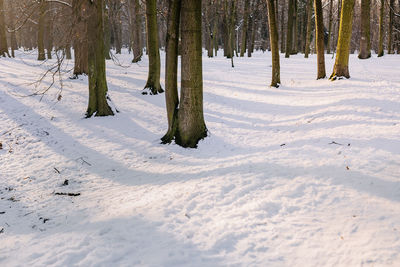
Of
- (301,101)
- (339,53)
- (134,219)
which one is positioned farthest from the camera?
(339,53)

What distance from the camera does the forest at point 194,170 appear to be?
3361 mm

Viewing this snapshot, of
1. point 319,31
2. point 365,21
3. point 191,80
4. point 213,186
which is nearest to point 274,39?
point 319,31

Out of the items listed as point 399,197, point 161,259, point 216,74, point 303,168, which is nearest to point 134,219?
point 161,259

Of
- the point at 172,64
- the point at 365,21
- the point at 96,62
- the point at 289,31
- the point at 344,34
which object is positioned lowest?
the point at 172,64

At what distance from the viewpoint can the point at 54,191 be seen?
5.43 metres

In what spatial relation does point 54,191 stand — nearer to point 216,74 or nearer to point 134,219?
point 134,219

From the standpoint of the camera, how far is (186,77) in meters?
6.60

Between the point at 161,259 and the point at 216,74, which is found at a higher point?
the point at 216,74

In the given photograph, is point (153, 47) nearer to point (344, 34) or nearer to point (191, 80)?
point (191, 80)

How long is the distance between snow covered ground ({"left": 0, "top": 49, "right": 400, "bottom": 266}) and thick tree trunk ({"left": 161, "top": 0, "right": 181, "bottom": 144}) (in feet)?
2.52

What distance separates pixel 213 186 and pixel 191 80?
9.09 feet

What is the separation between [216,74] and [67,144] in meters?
10.7

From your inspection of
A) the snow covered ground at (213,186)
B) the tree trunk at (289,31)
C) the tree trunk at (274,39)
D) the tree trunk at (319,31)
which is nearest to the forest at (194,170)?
the snow covered ground at (213,186)

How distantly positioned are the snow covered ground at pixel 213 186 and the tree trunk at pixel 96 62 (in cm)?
49
